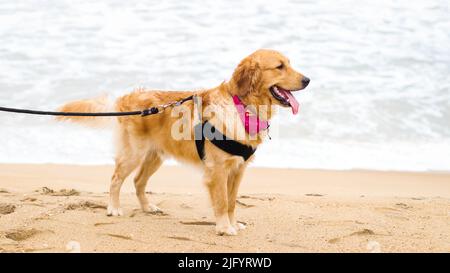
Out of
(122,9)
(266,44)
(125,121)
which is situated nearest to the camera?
(125,121)

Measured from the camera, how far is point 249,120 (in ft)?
14.9

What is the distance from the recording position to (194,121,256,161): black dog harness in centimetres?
450

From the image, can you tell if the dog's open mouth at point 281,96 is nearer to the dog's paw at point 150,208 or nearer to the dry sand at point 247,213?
the dry sand at point 247,213

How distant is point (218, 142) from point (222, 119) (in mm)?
185

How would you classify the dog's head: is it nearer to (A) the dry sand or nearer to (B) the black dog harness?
(B) the black dog harness

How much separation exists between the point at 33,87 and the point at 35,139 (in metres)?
3.02

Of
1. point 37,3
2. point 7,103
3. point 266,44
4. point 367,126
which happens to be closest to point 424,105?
point 367,126

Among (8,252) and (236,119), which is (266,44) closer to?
(236,119)

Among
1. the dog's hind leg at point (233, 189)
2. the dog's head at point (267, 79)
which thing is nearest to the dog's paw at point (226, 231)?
the dog's hind leg at point (233, 189)

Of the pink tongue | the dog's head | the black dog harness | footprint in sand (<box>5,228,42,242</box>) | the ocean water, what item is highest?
the dog's head

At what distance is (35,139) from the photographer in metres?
9.13

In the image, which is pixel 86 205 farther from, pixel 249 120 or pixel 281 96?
pixel 281 96

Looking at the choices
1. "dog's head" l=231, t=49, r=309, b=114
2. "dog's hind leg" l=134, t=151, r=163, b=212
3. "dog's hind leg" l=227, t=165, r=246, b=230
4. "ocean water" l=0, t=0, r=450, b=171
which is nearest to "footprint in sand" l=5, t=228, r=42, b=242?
"dog's hind leg" l=134, t=151, r=163, b=212

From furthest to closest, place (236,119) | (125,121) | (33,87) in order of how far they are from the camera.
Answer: (33,87), (125,121), (236,119)
